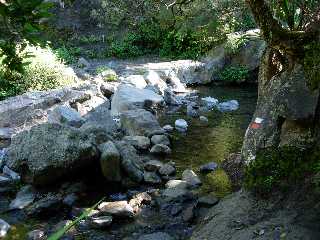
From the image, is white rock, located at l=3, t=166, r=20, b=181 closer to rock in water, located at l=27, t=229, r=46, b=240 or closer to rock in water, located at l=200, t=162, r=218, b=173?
rock in water, located at l=27, t=229, r=46, b=240

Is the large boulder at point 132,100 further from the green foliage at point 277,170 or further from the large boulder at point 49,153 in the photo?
the green foliage at point 277,170

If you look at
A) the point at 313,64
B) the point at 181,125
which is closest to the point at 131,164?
the point at 181,125

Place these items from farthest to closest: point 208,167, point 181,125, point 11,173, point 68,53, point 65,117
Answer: point 68,53
point 181,125
point 65,117
point 208,167
point 11,173

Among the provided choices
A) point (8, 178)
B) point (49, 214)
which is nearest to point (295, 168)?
point (49, 214)

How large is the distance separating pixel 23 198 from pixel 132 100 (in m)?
5.45

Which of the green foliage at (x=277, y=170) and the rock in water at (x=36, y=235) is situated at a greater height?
the green foliage at (x=277, y=170)

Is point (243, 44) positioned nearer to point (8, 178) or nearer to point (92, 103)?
point (92, 103)

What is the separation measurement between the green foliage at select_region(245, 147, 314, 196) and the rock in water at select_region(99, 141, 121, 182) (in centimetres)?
267

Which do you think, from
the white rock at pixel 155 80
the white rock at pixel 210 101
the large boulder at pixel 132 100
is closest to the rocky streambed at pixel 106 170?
the large boulder at pixel 132 100

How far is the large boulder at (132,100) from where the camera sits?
39.5ft

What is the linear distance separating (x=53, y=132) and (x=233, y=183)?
2974mm

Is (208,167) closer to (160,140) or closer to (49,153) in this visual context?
(160,140)

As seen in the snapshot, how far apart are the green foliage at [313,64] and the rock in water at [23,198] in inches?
170

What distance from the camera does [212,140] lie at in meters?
10.2
